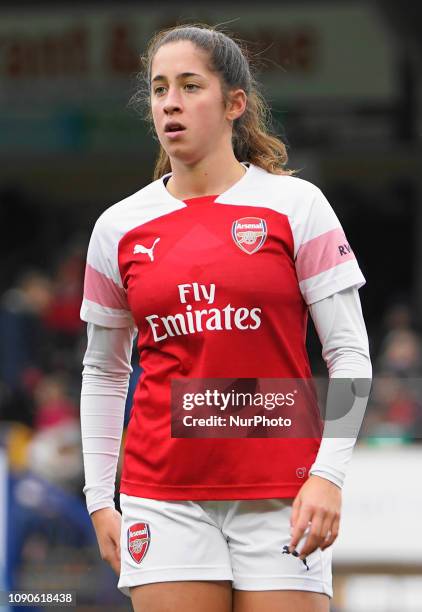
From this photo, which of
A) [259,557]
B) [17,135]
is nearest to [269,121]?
[259,557]

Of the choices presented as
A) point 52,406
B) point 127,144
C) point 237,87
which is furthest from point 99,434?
point 127,144

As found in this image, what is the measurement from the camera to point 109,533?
3.23 metres

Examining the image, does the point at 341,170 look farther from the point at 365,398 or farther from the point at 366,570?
the point at 365,398

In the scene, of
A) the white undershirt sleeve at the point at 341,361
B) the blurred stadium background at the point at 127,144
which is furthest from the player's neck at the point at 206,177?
the blurred stadium background at the point at 127,144

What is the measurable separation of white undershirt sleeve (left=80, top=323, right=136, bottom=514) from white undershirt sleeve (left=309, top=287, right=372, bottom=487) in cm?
54

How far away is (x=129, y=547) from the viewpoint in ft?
10.00

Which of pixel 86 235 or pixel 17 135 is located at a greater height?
pixel 17 135

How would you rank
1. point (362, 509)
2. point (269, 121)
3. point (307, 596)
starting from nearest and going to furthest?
point (307, 596), point (269, 121), point (362, 509)

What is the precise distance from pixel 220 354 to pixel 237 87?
64 centimetres

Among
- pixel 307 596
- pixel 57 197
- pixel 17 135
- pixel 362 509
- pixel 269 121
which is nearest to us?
pixel 307 596

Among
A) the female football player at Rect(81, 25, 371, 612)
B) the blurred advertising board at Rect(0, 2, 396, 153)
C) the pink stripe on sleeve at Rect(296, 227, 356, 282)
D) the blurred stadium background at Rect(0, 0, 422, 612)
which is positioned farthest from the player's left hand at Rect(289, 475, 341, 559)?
the blurred advertising board at Rect(0, 2, 396, 153)

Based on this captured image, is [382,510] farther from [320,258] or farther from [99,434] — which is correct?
[320,258]

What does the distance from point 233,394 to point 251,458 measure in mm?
146

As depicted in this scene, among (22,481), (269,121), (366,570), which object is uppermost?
(269,121)
